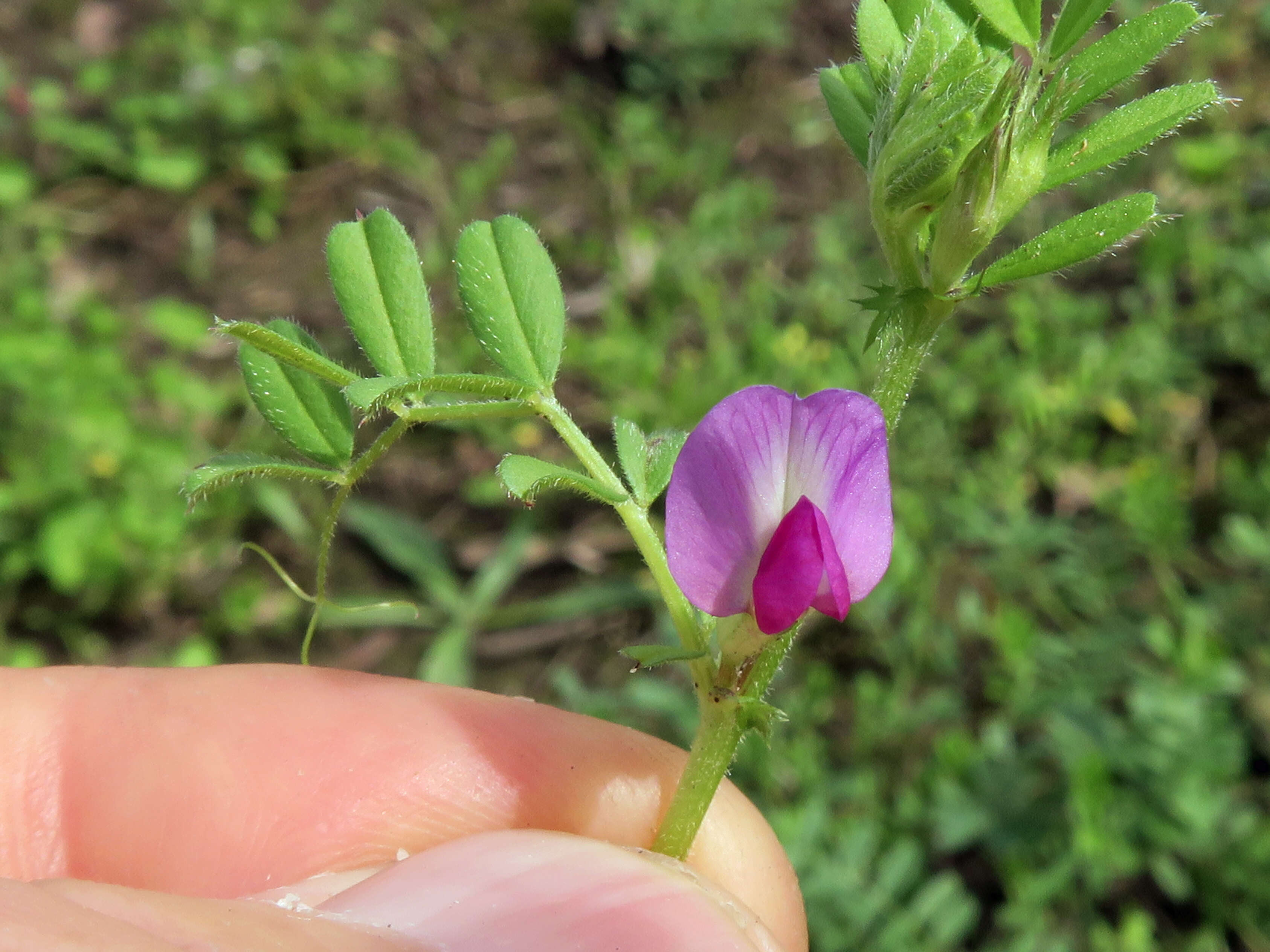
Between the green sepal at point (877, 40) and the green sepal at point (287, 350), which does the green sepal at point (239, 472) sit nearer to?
the green sepal at point (287, 350)

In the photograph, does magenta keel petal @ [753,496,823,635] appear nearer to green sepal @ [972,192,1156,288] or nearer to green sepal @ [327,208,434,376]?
green sepal @ [972,192,1156,288]

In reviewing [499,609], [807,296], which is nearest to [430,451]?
[499,609]

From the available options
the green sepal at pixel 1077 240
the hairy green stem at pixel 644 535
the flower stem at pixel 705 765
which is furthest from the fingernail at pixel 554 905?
the green sepal at pixel 1077 240

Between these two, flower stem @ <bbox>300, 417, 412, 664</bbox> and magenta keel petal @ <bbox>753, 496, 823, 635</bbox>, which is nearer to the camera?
magenta keel petal @ <bbox>753, 496, 823, 635</bbox>

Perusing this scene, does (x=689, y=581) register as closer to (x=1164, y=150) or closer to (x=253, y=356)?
(x=253, y=356)

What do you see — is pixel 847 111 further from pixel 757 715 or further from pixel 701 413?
pixel 701 413

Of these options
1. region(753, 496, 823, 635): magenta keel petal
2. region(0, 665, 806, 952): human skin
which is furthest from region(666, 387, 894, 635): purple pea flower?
region(0, 665, 806, 952): human skin

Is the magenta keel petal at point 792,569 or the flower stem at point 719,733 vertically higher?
the magenta keel petal at point 792,569
